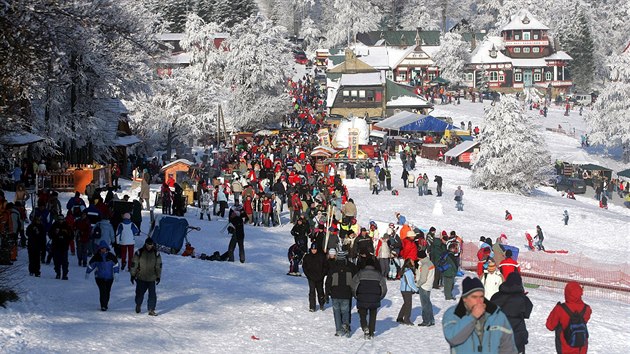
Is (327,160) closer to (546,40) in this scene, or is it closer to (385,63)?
(385,63)

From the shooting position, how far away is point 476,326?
7.86 meters

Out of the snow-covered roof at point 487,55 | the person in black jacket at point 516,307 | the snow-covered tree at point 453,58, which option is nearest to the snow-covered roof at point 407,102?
the snow-covered tree at point 453,58

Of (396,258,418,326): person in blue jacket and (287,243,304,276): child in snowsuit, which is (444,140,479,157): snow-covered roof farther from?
(396,258,418,326): person in blue jacket

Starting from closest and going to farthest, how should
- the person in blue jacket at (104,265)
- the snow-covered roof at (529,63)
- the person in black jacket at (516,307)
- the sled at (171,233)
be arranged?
the person in black jacket at (516,307)
the person in blue jacket at (104,265)
the sled at (171,233)
the snow-covered roof at (529,63)

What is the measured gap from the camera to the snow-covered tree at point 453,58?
3984 inches

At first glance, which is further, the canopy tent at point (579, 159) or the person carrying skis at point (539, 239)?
the canopy tent at point (579, 159)

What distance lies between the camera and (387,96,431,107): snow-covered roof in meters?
77.4

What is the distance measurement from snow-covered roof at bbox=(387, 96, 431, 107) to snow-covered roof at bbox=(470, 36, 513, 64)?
87.4 ft

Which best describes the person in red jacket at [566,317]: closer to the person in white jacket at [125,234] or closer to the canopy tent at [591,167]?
the person in white jacket at [125,234]

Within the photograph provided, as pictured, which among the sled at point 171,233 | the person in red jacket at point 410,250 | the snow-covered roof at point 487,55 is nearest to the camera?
the person in red jacket at point 410,250

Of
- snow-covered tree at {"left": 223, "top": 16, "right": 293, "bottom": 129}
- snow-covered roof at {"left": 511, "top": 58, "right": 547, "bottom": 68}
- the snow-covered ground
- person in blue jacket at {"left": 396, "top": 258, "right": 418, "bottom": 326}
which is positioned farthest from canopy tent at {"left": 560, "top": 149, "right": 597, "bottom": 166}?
person in blue jacket at {"left": 396, "top": 258, "right": 418, "bottom": 326}

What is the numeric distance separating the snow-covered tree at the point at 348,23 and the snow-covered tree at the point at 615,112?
203 ft

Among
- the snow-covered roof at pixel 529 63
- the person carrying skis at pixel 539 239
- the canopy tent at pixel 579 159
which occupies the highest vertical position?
the snow-covered roof at pixel 529 63

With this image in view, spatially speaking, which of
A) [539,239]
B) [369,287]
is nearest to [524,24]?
[539,239]
